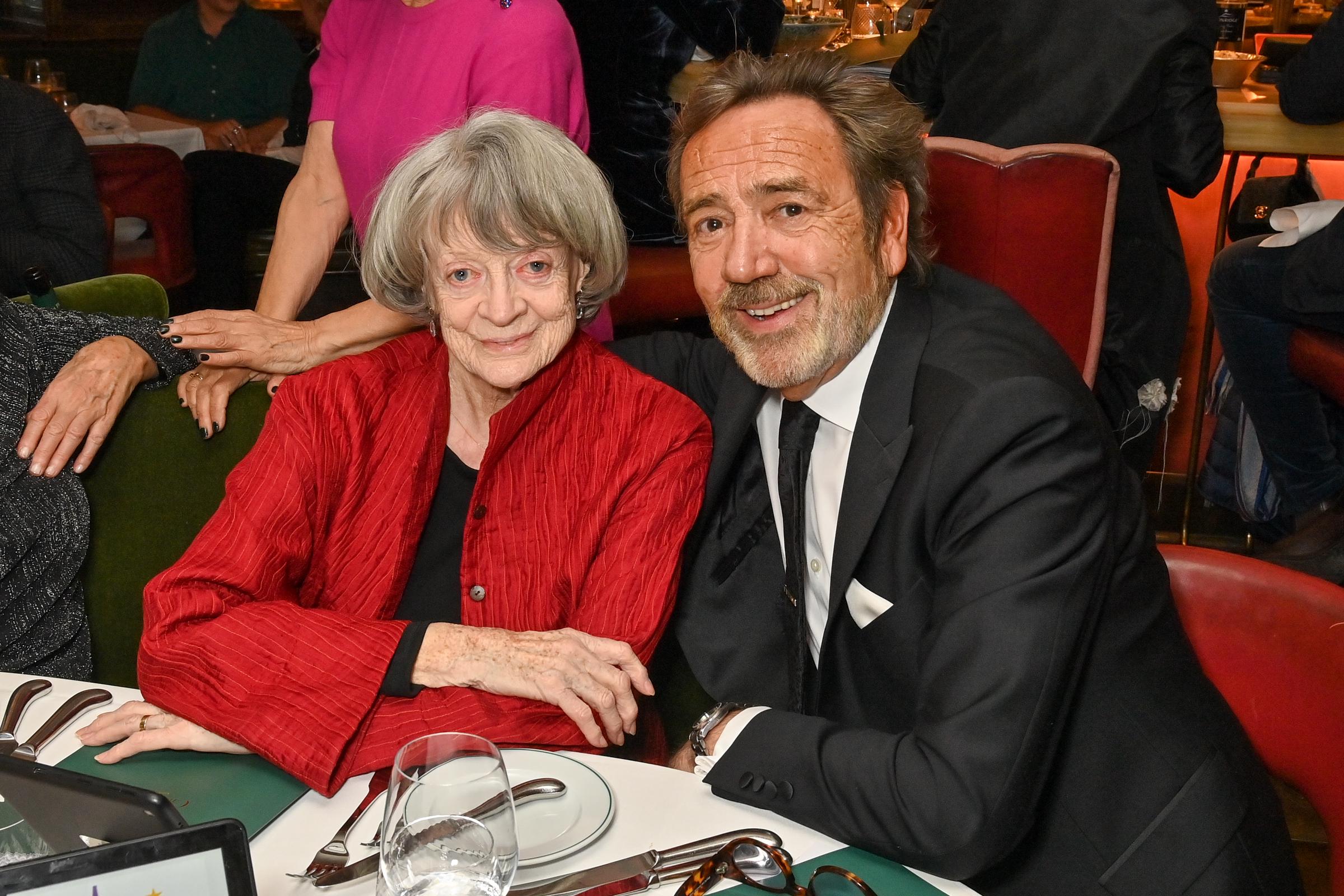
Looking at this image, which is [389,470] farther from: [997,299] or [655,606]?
[997,299]

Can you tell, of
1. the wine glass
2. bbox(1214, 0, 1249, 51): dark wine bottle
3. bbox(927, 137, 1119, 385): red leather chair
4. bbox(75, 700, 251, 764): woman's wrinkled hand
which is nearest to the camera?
the wine glass

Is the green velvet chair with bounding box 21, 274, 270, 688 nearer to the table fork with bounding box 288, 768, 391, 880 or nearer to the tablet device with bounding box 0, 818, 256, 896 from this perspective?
the table fork with bounding box 288, 768, 391, 880

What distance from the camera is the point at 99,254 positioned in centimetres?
359

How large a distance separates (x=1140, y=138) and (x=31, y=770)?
284 centimetres

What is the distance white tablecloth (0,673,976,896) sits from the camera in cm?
114

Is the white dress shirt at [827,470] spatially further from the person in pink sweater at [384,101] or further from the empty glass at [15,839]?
the empty glass at [15,839]

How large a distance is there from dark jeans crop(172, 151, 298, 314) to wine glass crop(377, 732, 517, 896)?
4271 mm

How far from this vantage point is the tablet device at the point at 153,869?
2.71 feet

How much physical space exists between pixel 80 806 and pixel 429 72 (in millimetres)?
1498

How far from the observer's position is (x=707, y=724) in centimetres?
150

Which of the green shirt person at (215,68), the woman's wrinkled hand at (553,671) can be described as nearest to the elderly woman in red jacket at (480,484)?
the woman's wrinkled hand at (553,671)

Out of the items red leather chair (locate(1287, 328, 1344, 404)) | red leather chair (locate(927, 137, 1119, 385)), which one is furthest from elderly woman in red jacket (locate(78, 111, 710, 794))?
red leather chair (locate(1287, 328, 1344, 404))

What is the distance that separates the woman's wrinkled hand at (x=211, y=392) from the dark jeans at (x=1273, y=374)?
2.35m

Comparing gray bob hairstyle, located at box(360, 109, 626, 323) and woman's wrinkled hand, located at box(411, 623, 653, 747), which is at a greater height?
gray bob hairstyle, located at box(360, 109, 626, 323)
